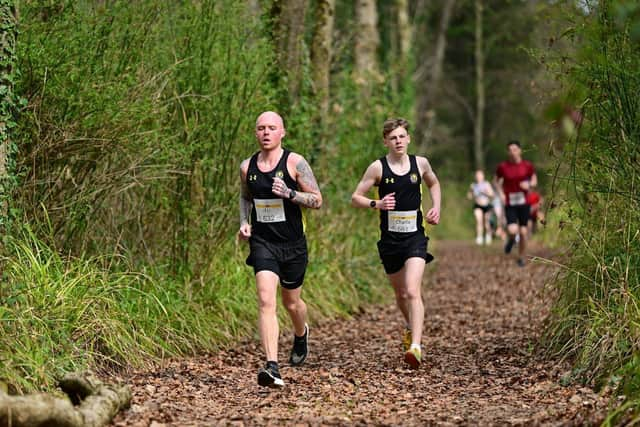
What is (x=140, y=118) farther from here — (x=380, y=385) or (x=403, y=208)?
(x=380, y=385)

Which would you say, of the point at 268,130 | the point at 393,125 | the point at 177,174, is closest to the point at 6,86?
the point at 268,130

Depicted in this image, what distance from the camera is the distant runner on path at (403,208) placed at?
315 inches

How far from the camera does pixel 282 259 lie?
7.35 m

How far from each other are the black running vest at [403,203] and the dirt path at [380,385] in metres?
1.02

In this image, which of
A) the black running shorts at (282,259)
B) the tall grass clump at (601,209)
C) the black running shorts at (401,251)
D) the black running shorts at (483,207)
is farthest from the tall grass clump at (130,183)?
the black running shorts at (483,207)

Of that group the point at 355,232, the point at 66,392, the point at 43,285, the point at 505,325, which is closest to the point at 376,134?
the point at 355,232

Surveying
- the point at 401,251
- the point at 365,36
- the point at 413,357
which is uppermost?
the point at 365,36

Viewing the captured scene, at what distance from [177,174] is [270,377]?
2841 mm

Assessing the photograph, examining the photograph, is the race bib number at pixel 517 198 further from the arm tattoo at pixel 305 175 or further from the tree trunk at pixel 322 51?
the arm tattoo at pixel 305 175

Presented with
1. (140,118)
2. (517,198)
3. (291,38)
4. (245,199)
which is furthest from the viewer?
(517,198)

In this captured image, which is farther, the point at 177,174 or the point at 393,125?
the point at 177,174

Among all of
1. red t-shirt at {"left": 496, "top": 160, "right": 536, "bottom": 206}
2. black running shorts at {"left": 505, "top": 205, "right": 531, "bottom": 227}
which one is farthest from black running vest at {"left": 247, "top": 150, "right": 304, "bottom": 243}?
black running shorts at {"left": 505, "top": 205, "right": 531, "bottom": 227}

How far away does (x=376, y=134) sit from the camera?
1407 cm

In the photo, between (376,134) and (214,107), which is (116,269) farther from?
(376,134)
